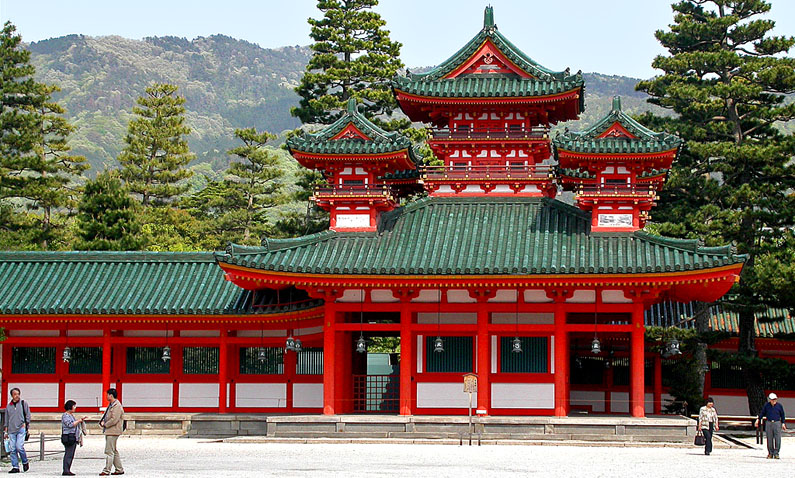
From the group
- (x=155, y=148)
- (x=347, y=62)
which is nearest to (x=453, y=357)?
(x=347, y=62)

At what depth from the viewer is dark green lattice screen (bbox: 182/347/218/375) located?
110 feet

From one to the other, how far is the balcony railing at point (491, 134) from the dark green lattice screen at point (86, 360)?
13017 mm

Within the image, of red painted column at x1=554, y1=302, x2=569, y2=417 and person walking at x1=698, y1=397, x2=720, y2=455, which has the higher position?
red painted column at x1=554, y1=302, x2=569, y2=417

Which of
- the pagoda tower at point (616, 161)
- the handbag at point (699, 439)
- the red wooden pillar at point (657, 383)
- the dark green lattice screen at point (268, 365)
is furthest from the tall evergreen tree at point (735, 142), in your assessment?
the dark green lattice screen at point (268, 365)

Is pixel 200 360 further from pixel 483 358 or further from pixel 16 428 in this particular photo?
pixel 16 428

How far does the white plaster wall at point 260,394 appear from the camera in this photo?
33.1 metres

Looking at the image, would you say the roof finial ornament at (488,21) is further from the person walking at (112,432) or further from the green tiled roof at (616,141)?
the person walking at (112,432)

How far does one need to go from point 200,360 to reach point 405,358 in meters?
7.79

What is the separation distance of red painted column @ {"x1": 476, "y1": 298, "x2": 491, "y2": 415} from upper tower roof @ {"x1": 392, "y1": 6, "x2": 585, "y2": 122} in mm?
7117

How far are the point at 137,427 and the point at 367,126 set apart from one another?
1166cm

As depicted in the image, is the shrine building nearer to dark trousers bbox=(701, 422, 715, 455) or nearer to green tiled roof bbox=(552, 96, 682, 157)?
green tiled roof bbox=(552, 96, 682, 157)

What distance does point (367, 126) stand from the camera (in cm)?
3128

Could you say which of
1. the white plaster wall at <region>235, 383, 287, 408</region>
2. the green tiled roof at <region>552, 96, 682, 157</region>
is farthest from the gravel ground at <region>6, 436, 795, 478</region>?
the green tiled roof at <region>552, 96, 682, 157</region>

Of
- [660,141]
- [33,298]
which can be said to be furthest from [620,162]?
[33,298]
